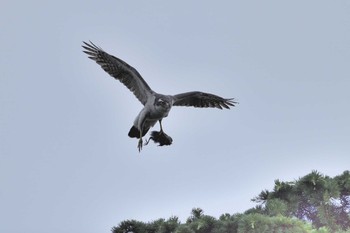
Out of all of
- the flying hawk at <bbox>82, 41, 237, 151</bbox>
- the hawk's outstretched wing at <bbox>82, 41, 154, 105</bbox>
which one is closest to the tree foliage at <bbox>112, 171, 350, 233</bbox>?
the flying hawk at <bbox>82, 41, 237, 151</bbox>

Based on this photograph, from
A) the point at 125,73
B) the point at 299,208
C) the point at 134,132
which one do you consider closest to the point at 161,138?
the point at 134,132

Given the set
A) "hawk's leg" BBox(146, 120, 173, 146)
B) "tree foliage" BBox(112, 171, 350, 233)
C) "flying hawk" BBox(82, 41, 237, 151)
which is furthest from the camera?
"hawk's leg" BBox(146, 120, 173, 146)

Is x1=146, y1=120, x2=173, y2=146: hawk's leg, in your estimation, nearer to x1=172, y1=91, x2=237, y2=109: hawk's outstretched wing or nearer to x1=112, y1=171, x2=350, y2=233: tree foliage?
x1=172, y1=91, x2=237, y2=109: hawk's outstretched wing

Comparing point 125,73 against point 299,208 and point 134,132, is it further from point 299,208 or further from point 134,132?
point 299,208

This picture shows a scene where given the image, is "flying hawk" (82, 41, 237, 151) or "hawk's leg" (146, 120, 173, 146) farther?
"hawk's leg" (146, 120, 173, 146)

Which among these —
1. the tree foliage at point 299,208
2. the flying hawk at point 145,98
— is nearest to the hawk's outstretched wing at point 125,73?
the flying hawk at point 145,98

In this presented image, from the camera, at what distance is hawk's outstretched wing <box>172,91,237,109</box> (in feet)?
35.4

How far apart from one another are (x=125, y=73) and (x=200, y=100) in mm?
1717

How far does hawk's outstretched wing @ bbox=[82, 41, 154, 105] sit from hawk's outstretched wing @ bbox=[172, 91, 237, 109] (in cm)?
61

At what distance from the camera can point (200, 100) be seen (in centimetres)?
Result: 1144

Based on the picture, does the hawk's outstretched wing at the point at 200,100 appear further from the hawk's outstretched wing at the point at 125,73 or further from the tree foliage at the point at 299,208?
the tree foliage at the point at 299,208

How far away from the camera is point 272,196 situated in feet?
30.2

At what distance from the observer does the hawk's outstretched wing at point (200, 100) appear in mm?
10789

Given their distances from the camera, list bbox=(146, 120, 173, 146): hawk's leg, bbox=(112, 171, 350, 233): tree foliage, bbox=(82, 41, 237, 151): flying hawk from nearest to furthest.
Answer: bbox=(112, 171, 350, 233): tree foliage, bbox=(82, 41, 237, 151): flying hawk, bbox=(146, 120, 173, 146): hawk's leg
